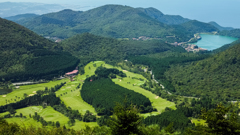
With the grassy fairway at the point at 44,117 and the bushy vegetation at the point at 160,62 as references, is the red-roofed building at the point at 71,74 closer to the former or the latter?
the grassy fairway at the point at 44,117

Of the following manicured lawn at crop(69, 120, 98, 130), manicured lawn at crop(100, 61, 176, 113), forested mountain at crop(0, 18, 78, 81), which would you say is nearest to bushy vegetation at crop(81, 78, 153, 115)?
manicured lawn at crop(100, 61, 176, 113)

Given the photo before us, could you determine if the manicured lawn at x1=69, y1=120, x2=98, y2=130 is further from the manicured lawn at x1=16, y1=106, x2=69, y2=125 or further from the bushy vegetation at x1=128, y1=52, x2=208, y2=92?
the bushy vegetation at x1=128, y1=52, x2=208, y2=92

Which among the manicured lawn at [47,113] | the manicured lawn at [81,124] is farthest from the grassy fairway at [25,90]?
the manicured lawn at [81,124]

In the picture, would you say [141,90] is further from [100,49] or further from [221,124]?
[100,49]

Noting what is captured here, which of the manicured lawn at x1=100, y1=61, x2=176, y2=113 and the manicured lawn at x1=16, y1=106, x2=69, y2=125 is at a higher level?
the manicured lawn at x1=100, y1=61, x2=176, y2=113

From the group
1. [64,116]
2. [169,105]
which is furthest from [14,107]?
[169,105]

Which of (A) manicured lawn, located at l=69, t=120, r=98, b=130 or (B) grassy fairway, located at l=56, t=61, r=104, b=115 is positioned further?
(B) grassy fairway, located at l=56, t=61, r=104, b=115

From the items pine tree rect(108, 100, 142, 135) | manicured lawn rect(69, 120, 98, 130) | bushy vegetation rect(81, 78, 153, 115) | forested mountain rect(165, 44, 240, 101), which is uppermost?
pine tree rect(108, 100, 142, 135)

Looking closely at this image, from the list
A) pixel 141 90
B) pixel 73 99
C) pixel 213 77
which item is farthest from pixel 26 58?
pixel 213 77

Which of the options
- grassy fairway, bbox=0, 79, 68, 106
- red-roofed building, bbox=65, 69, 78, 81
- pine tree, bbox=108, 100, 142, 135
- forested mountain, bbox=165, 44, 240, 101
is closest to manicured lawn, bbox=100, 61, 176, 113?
forested mountain, bbox=165, 44, 240, 101

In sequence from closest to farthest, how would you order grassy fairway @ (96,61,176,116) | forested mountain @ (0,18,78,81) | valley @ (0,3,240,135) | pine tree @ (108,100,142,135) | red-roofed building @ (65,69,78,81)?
pine tree @ (108,100,142,135) → valley @ (0,3,240,135) → grassy fairway @ (96,61,176,116) → forested mountain @ (0,18,78,81) → red-roofed building @ (65,69,78,81)

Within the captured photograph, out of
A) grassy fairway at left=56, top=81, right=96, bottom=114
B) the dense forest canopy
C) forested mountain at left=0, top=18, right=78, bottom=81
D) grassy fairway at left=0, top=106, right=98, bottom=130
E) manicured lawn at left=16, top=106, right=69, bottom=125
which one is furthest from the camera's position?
forested mountain at left=0, top=18, right=78, bottom=81
